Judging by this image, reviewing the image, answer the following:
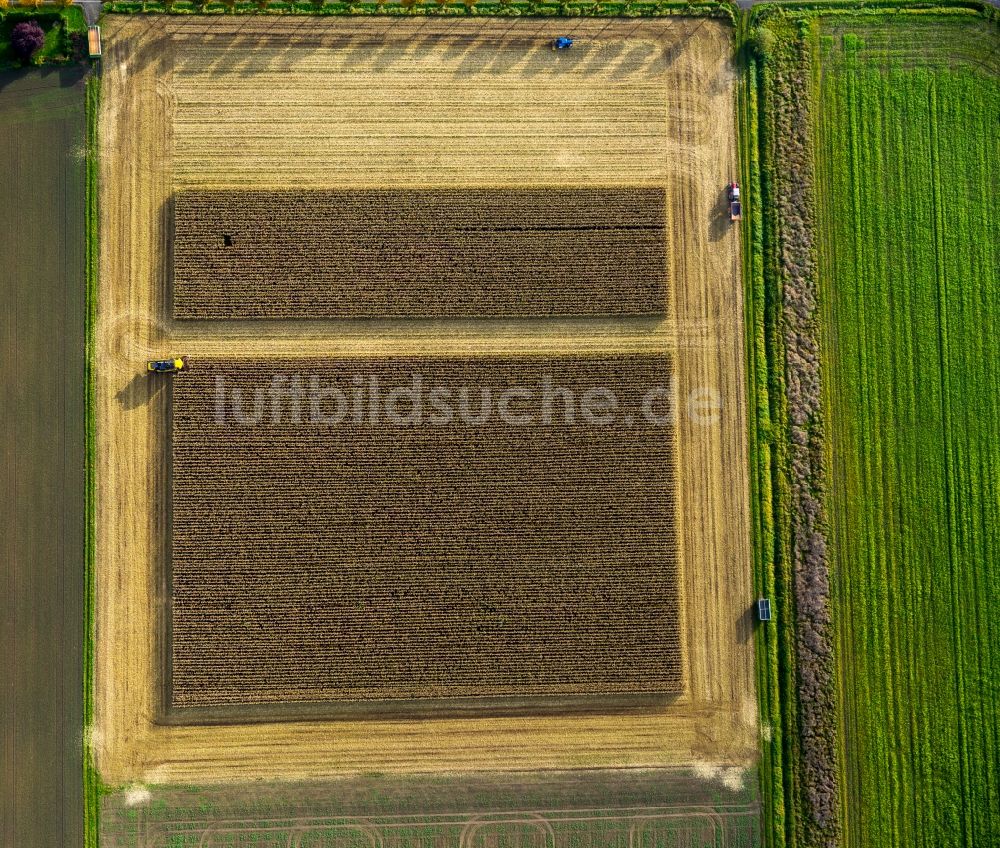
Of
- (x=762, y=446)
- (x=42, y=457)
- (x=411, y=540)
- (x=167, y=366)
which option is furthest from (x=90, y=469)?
(x=762, y=446)

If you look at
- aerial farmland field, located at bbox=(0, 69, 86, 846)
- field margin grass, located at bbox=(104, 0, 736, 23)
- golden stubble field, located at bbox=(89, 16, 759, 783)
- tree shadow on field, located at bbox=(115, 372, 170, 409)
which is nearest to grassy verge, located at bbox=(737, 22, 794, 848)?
golden stubble field, located at bbox=(89, 16, 759, 783)

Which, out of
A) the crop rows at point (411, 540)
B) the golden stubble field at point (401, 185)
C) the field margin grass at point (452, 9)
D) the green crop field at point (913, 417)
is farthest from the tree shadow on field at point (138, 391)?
the green crop field at point (913, 417)

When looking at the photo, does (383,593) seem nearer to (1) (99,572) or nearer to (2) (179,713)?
(2) (179,713)

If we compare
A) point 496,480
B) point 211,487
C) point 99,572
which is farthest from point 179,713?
point 496,480

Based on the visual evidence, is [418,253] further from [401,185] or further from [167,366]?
[167,366]

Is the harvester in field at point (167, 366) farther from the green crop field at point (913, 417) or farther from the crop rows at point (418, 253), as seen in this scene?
the green crop field at point (913, 417)

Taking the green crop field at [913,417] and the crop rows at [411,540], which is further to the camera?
the green crop field at [913,417]

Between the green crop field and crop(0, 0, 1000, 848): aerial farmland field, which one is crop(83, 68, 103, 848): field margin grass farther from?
the green crop field

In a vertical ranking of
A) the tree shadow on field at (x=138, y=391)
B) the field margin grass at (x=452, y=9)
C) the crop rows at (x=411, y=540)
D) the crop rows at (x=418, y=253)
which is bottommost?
the crop rows at (x=411, y=540)
